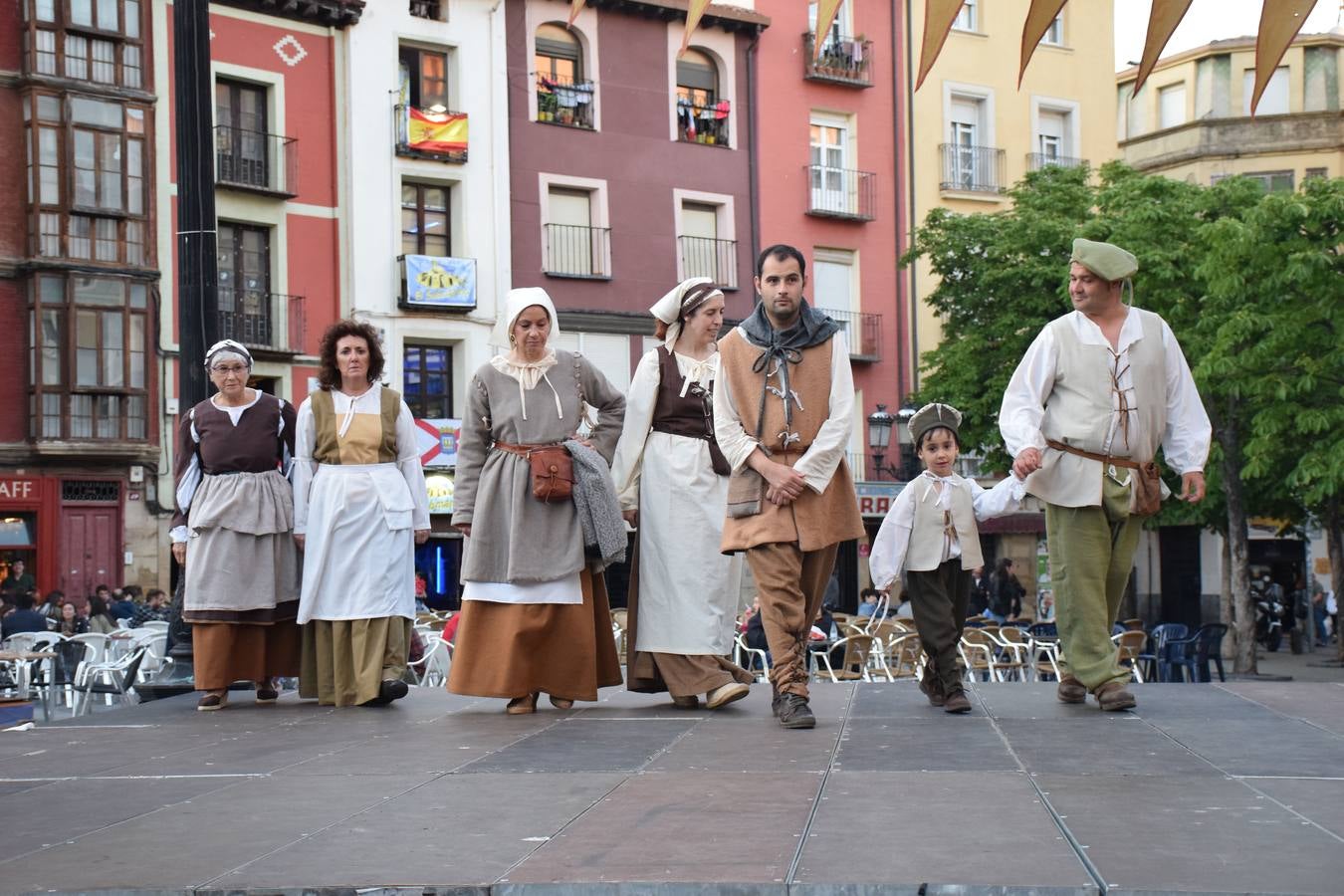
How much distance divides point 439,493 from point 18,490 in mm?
7591

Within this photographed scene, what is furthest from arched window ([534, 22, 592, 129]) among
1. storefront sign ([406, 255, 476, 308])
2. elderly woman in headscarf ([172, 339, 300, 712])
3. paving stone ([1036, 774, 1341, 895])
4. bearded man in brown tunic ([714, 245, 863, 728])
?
paving stone ([1036, 774, 1341, 895])

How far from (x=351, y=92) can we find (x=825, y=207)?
12017 mm

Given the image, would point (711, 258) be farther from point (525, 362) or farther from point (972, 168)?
point (525, 362)

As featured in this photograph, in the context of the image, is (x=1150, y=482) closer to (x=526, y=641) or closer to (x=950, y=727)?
(x=950, y=727)

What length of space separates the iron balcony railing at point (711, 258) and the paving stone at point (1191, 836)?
1371 inches

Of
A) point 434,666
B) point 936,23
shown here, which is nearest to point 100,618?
point 434,666

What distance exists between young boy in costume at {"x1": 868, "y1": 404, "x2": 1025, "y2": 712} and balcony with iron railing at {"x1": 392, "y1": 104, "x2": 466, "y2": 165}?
28.6 meters

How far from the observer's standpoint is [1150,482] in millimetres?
7965

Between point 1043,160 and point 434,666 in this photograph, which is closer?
point 434,666

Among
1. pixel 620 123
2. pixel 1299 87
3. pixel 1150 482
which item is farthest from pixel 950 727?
pixel 1299 87

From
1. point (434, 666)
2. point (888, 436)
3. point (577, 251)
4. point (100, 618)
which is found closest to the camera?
point (434, 666)

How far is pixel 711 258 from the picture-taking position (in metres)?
40.7

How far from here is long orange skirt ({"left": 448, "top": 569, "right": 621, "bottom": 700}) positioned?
8.65 meters

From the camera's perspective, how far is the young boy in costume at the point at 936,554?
8602mm
